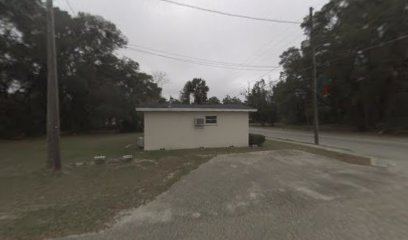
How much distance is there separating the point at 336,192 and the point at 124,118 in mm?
30610

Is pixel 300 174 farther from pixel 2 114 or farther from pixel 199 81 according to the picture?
pixel 199 81

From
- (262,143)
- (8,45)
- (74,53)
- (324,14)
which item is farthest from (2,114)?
(324,14)

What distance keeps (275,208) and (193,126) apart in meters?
11.3

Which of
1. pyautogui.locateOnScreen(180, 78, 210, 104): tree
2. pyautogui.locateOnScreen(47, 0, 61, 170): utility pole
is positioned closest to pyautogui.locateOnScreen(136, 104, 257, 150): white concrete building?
pyautogui.locateOnScreen(47, 0, 61, 170): utility pole

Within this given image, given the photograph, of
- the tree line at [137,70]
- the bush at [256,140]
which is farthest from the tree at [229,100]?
the bush at [256,140]

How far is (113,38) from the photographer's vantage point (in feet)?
126

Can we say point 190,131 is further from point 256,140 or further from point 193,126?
point 256,140

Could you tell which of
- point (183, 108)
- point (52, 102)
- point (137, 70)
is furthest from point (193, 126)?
point (137, 70)

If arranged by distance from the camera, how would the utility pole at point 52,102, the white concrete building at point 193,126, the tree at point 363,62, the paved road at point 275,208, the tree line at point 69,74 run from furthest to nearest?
the tree line at point 69,74 → the tree at point 363,62 → the white concrete building at point 193,126 → the utility pole at point 52,102 → the paved road at point 275,208

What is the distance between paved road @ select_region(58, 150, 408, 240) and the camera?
161 inches

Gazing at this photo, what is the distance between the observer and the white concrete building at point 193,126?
15.6 meters

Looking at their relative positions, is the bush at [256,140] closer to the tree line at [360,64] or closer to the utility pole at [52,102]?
the tree line at [360,64]

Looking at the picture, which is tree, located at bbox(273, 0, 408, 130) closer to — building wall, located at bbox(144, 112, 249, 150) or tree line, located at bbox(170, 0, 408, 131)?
tree line, located at bbox(170, 0, 408, 131)

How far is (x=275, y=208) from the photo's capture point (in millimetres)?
5273
